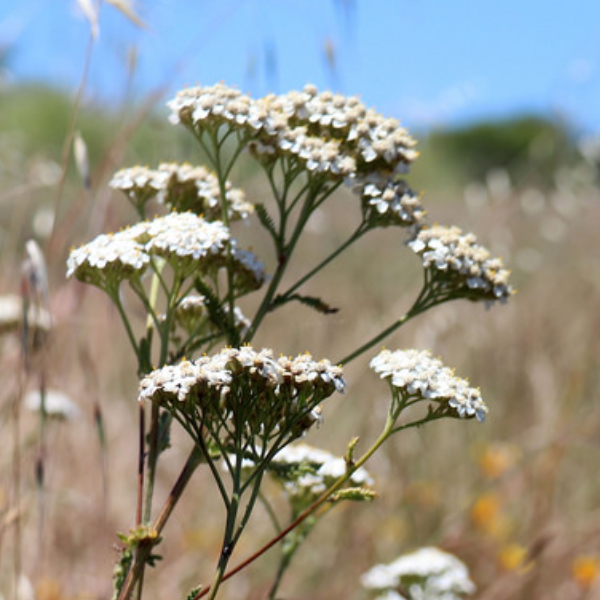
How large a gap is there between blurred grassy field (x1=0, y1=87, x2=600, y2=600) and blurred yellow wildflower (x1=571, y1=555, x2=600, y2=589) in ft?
0.04

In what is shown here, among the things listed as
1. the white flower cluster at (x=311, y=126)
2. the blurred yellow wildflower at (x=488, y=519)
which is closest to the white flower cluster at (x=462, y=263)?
the white flower cluster at (x=311, y=126)

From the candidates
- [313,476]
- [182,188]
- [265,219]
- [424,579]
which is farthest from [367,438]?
[265,219]

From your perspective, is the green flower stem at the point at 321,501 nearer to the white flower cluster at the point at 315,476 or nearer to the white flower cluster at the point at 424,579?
the white flower cluster at the point at 315,476

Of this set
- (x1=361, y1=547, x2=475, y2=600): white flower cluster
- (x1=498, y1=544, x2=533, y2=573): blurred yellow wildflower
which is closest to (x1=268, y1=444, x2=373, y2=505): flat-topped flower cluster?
(x1=361, y1=547, x2=475, y2=600): white flower cluster

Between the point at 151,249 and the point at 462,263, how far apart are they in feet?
2.06

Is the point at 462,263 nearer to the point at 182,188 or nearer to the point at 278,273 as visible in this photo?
the point at 278,273

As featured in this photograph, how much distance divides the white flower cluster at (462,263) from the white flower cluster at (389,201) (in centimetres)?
5

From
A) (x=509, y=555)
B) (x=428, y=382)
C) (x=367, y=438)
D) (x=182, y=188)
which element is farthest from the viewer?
(x=367, y=438)

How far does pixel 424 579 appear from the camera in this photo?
285cm

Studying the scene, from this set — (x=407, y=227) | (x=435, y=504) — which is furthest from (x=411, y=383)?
(x=435, y=504)

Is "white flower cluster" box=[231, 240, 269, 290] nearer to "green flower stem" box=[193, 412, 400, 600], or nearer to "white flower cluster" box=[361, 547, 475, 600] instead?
"green flower stem" box=[193, 412, 400, 600]

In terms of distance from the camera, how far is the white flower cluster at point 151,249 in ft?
5.68

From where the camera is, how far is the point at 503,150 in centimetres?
3288

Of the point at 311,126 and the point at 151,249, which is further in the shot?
the point at 311,126
